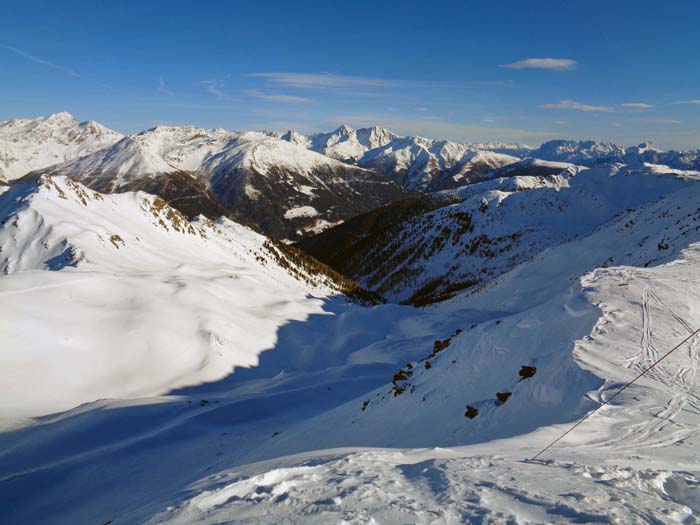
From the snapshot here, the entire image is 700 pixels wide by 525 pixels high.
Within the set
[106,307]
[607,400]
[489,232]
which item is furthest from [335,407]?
[489,232]

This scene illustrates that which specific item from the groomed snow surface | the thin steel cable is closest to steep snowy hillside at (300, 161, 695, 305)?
the groomed snow surface

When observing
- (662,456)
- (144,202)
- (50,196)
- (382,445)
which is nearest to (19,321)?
(382,445)

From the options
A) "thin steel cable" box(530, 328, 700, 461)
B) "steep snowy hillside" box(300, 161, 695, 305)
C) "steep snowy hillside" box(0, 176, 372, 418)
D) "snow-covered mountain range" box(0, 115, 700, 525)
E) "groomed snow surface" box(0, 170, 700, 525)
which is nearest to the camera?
"groomed snow surface" box(0, 170, 700, 525)

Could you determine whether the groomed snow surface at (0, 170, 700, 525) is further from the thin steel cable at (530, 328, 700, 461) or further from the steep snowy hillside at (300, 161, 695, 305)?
the steep snowy hillside at (300, 161, 695, 305)

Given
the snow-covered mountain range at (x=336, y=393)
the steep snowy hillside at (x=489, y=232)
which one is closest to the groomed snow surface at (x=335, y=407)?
the snow-covered mountain range at (x=336, y=393)

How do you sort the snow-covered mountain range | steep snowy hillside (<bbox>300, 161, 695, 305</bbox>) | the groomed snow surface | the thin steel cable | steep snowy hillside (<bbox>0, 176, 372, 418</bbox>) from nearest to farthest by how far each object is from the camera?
the groomed snow surface → the snow-covered mountain range → the thin steel cable → steep snowy hillside (<bbox>0, 176, 372, 418</bbox>) → steep snowy hillside (<bbox>300, 161, 695, 305</bbox>)

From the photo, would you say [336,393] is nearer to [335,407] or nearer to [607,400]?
[335,407]

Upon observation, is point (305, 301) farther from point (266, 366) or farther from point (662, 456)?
point (662, 456)
